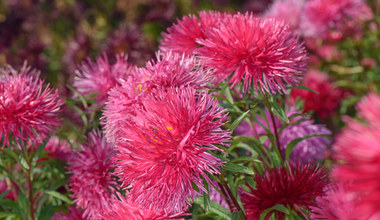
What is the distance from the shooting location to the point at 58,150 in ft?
3.02

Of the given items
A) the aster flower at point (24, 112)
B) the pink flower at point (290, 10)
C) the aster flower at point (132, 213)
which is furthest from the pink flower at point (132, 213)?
the pink flower at point (290, 10)

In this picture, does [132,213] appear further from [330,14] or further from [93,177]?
[330,14]

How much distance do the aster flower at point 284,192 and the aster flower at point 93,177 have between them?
10.7 inches

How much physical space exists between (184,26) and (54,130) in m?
0.34

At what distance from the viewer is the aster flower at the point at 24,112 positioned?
657mm

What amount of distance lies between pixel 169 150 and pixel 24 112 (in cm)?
33

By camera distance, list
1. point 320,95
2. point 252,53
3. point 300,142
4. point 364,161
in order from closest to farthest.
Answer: point 364,161 → point 252,53 → point 300,142 → point 320,95

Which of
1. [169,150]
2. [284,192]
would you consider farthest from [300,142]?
[169,150]

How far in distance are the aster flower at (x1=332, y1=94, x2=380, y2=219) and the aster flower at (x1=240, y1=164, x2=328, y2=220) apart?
30cm

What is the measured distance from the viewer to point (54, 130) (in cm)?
73

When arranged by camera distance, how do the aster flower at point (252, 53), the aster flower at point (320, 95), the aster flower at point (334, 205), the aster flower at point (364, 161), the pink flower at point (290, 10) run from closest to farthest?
the aster flower at point (364, 161) → the aster flower at point (334, 205) → the aster flower at point (252, 53) → the aster flower at point (320, 95) → the pink flower at point (290, 10)

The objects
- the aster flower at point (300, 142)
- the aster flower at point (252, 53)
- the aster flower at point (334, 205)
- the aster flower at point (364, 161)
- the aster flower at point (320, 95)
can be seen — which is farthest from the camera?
the aster flower at point (320, 95)

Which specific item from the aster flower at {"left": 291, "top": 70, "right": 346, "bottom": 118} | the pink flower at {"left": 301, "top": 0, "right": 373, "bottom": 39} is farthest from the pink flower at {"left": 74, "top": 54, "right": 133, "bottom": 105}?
the pink flower at {"left": 301, "top": 0, "right": 373, "bottom": 39}

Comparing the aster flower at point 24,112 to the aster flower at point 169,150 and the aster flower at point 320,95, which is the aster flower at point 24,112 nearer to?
the aster flower at point 169,150
